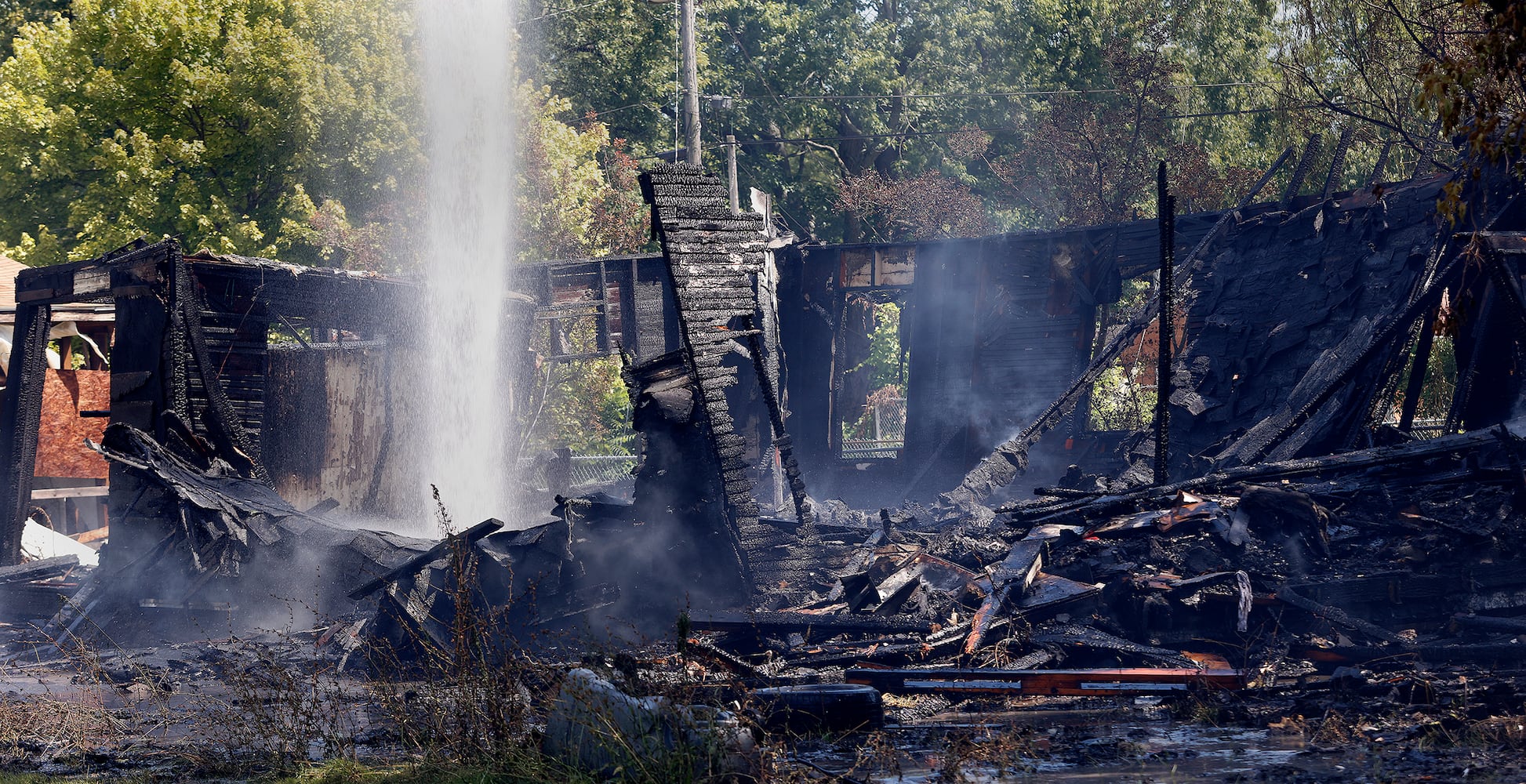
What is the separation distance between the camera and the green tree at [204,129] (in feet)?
72.4

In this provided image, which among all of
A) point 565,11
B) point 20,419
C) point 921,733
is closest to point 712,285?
point 921,733

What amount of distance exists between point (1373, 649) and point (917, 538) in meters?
4.71

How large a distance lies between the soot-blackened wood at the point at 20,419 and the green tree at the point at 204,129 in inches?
386

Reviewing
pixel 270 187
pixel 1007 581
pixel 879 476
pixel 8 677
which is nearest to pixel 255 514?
pixel 8 677

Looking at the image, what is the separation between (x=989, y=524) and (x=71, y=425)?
14037mm

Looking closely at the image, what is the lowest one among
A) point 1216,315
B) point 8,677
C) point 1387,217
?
point 8,677

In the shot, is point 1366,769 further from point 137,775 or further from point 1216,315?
point 1216,315

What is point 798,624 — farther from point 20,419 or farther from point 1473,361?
point 20,419

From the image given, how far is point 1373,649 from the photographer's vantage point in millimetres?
7742

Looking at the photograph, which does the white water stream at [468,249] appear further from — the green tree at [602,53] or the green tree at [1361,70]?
the green tree at [1361,70]

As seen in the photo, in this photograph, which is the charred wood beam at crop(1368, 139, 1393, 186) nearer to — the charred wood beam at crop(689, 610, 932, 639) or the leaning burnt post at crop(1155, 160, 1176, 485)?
the leaning burnt post at crop(1155, 160, 1176, 485)

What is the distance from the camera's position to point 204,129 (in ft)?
75.3

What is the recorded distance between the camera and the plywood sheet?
55.9 ft

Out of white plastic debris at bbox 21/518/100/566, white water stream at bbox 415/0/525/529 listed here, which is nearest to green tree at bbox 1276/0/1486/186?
Result: white water stream at bbox 415/0/525/529
